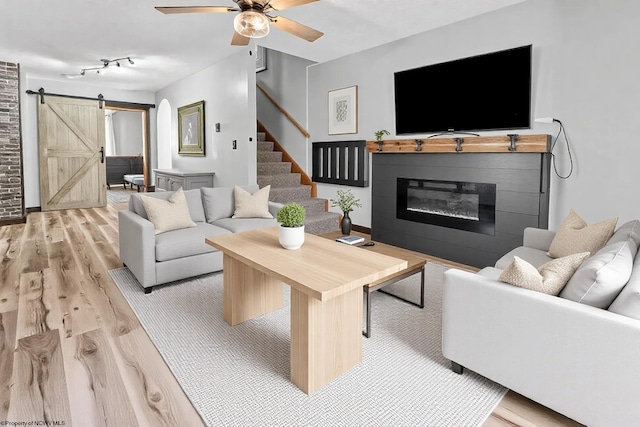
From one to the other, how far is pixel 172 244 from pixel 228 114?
326 cm

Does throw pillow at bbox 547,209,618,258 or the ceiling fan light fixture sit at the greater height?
the ceiling fan light fixture

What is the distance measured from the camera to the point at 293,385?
6.34ft

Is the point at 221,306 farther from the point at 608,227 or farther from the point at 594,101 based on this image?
the point at 594,101

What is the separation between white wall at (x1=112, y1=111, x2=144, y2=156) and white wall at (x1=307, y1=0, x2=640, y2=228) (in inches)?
442

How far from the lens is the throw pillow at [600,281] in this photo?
1.56 m

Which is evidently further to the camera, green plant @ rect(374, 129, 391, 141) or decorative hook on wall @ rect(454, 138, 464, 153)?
green plant @ rect(374, 129, 391, 141)

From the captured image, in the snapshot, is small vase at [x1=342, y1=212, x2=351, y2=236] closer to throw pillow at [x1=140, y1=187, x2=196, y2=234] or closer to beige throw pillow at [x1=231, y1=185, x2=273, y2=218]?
beige throw pillow at [x1=231, y1=185, x2=273, y2=218]

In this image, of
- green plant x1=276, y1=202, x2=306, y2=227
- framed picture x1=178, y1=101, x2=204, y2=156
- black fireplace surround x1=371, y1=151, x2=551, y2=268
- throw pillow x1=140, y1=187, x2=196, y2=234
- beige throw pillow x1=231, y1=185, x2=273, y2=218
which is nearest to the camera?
green plant x1=276, y1=202, x2=306, y2=227

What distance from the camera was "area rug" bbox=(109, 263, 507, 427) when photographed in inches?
68.0

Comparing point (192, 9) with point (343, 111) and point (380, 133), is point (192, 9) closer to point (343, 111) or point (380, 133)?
point (380, 133)

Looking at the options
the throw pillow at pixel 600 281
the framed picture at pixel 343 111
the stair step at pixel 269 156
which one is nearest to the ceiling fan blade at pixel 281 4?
the throw pillow at pixel 600 281

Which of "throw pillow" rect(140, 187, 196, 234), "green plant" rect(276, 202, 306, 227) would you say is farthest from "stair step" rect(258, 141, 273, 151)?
"green plant" rect(276, 202, 306, 227)

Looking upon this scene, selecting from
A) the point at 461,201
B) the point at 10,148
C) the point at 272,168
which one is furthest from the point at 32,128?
the point at 461,201

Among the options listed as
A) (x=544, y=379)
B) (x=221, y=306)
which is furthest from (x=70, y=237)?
(x=544, y=379)
